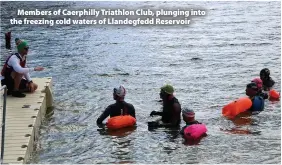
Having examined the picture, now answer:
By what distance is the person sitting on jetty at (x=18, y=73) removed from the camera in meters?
11.3

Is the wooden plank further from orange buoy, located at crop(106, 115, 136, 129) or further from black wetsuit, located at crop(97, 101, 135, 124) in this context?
orange buoy, located at crop(106, 115, 136, 129)

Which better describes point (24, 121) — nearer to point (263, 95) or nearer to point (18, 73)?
point (18, 73)

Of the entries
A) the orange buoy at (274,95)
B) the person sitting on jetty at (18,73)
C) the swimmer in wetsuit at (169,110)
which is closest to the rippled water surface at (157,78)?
the swimmer in wetsuit at (169,110)

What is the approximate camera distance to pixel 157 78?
1644 centimetres

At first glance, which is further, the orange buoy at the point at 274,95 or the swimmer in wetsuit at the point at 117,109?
the orange buoy at the point at 274,95

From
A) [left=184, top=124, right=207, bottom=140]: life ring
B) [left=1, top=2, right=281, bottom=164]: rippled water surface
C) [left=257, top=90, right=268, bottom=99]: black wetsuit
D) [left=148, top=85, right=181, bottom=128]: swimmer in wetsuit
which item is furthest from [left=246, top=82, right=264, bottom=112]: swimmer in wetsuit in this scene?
[left=184, top=124, right=207, bottom=140]: life ring

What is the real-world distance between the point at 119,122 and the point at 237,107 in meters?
2.75

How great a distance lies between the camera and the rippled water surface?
981cm

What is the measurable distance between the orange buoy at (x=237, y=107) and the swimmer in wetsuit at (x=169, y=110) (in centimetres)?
136

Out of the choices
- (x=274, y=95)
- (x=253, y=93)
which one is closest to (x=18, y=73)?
(x=253, y=93)

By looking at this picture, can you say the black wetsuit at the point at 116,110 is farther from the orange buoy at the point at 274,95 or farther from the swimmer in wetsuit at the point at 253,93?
the orange buoy at the point at 274,95

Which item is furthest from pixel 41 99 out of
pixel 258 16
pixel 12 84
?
pixel 258 16

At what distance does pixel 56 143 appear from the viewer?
10312 millimetres

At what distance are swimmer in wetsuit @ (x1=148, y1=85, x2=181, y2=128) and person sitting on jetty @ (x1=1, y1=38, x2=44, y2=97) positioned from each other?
8.67 feet
